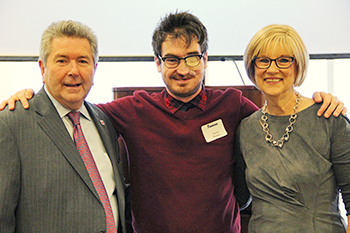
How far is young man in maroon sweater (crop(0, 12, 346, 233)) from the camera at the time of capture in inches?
64.2

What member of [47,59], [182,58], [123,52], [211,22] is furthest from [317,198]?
[123,52]

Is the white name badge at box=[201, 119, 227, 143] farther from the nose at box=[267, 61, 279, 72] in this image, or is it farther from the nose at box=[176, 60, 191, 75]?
the nose at box=[267, 61, 279, 72]

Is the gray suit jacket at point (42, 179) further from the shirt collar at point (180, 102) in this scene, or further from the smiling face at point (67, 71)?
the shirt collar at point (180, 102)

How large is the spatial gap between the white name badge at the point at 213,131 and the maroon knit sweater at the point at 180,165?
3cm

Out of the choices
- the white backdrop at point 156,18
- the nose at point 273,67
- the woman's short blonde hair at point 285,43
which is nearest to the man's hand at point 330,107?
the woman's short blonde hair at point 285,43

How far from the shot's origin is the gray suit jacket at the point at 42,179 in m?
1.16

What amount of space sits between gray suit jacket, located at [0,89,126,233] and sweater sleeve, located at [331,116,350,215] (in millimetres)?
1157

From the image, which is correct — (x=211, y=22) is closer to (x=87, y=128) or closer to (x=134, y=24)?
(x=134, y=24)

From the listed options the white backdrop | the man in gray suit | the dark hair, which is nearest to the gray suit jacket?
the man in gray suit

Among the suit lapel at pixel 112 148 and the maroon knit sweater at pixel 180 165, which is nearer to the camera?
the suit lapel at pixel 112 148

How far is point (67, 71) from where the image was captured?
136cm

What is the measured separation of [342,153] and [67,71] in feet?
4.58

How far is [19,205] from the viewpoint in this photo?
1.20 meters

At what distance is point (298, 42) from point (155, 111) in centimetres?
91
